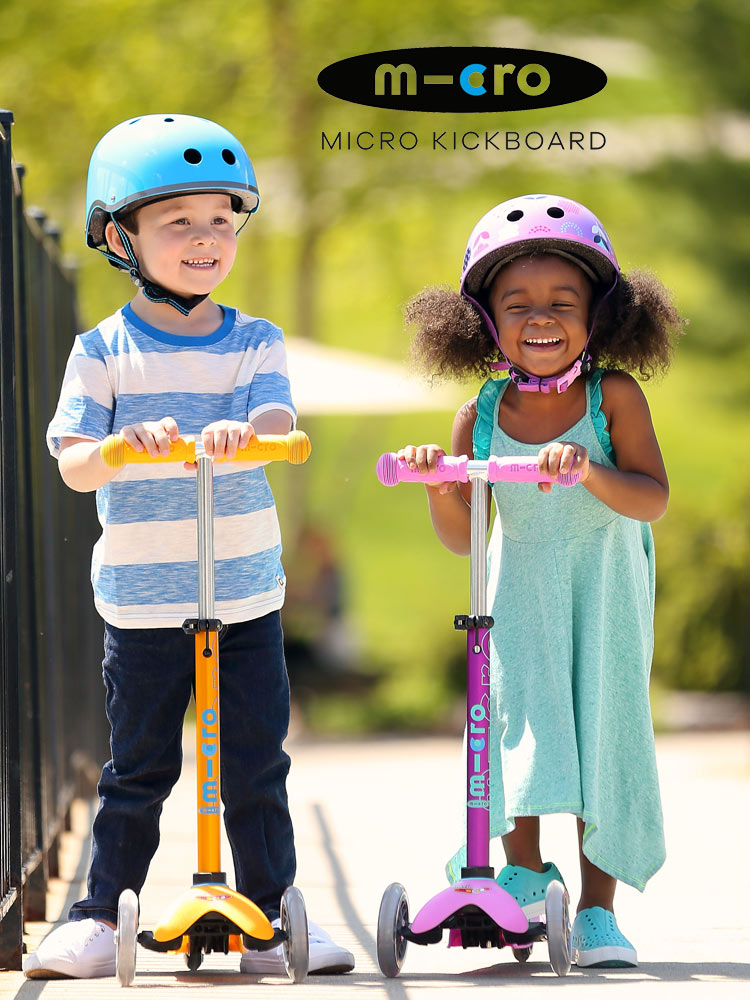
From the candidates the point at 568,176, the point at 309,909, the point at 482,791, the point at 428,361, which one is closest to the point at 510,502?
the point at 428,361

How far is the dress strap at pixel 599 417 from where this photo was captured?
3621 mm

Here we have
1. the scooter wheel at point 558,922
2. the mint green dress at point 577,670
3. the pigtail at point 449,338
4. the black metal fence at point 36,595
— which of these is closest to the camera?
the scooter wheel at point 558,922

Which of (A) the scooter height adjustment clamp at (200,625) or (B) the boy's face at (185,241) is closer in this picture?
(A) the scooter height adjustment clamp at (200,625)

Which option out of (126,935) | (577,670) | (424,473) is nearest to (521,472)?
(424,473)

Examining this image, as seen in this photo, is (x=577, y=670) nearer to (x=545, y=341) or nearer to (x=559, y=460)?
(x=559, y=460)

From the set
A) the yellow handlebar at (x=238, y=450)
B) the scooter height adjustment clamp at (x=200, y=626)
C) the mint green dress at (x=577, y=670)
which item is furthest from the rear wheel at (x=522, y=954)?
the yellow handlebar at (x=238, y=450)

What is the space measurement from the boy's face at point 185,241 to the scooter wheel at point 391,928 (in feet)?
4.39

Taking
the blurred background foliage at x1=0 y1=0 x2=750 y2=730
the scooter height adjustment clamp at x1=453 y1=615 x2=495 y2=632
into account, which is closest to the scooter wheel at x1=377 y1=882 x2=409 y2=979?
the scooter height adjustment clamp at x1=453 y1=615 x2=495 y2=632

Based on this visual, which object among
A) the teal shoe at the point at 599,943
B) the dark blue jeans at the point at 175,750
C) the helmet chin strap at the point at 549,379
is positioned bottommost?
the teal shoe at the point at 599,943

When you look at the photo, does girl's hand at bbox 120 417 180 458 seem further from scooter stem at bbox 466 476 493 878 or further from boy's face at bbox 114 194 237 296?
scooter stem at bbox 466 476 493 878

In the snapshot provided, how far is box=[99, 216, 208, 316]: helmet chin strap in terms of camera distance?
11.2 ft

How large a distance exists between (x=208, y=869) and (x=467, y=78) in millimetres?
7070

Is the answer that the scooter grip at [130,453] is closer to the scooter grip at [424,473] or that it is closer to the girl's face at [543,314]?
the scooter grip at [424,473]

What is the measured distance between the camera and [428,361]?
3.86 meters
